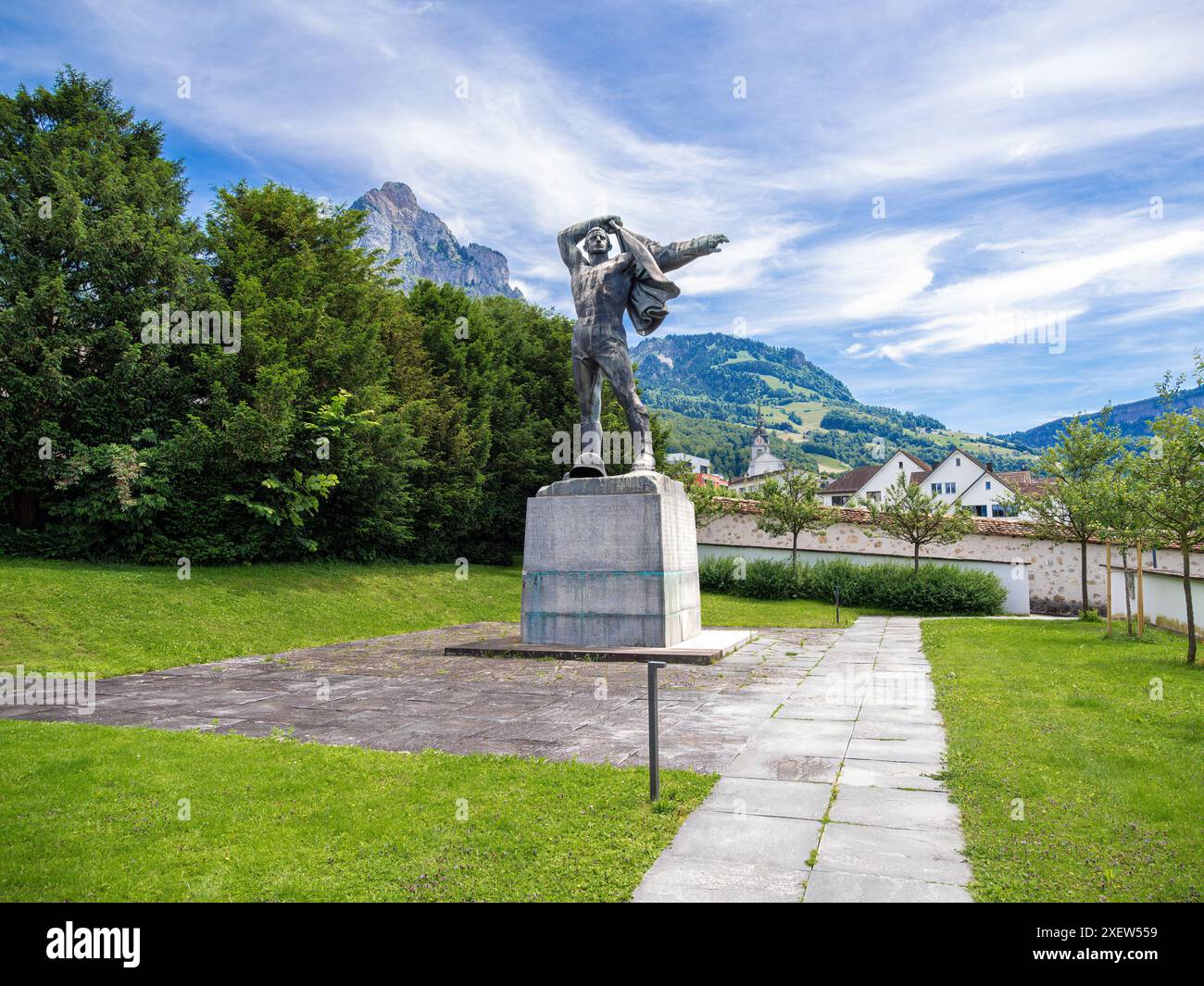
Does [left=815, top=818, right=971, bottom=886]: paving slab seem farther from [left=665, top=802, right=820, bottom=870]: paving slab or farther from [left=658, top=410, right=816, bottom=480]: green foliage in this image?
[left=658, top=410, right=816, bottom=480]: green foliage

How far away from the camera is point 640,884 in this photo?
3.34m

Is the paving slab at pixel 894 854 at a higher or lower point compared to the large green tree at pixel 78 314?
lower

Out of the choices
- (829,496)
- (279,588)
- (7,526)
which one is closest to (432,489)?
(279,588)

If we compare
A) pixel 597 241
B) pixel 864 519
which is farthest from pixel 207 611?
pixel 864 519

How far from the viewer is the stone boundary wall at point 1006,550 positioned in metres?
27.8

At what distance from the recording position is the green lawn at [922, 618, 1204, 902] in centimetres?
333

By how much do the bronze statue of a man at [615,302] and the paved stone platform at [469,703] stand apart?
143 inches

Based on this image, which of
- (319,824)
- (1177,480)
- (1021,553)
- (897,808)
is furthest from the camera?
(1021,553)

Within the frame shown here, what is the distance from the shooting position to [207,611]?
13.5m

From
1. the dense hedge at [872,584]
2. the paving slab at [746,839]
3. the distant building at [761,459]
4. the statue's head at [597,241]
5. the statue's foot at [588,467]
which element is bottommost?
the dense hedge at [872,584]

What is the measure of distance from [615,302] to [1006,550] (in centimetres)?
2304

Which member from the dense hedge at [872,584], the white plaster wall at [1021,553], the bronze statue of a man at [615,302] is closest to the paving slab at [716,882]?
the bronze statue of a man at [615,302]

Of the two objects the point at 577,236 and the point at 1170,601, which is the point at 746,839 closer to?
the point at 577,236

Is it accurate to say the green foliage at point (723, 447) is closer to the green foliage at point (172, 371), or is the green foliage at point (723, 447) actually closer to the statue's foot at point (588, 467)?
the green foliage at point (172, 371)
